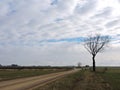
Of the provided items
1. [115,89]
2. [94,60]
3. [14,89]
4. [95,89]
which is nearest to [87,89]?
[95,89]

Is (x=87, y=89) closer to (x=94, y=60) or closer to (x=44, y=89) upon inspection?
(x=44, y=89)

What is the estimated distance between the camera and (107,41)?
96188 millimetres

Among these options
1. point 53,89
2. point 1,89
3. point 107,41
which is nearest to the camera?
point 1,89

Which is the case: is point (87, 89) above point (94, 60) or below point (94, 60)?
below

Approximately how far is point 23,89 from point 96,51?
76.4m

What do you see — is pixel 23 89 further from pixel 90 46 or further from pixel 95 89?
pixel 90 46

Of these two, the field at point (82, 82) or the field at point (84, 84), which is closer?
the field at point (84, 84)

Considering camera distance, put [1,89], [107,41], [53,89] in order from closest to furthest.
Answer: [1,89], [53,89], [107,41]

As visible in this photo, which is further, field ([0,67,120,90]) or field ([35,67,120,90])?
field ([0,67,120,90])

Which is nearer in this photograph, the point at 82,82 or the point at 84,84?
the point at 84,84

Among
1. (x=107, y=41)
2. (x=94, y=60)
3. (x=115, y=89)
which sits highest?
(x=107, y=41)

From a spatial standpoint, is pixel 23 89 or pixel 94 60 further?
pixel 94 60

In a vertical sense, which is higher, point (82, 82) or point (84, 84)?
point (82, 82)

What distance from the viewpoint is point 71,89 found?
2311cm
